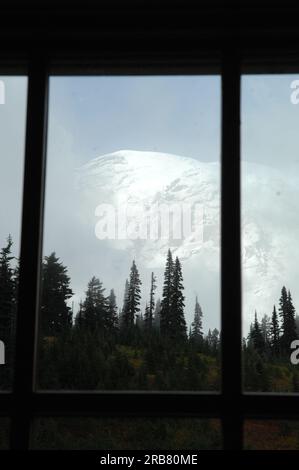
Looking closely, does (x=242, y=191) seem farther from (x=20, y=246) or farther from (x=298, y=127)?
(x=20, y=246)

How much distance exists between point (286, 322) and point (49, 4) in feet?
5.89

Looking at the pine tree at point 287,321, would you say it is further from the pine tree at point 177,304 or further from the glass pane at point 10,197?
the glass pane at point 10,197

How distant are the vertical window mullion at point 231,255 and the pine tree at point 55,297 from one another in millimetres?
721

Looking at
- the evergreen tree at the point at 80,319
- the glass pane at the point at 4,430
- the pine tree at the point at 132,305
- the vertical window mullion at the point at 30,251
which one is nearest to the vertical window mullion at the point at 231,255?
the pine tree at the point at 132,305

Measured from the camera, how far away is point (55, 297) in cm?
224

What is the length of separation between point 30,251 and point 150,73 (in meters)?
1.04

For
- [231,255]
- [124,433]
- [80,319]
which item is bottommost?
[124,433]

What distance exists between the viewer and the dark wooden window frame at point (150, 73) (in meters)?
2.08

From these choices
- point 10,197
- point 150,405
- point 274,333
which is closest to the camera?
point 150,405

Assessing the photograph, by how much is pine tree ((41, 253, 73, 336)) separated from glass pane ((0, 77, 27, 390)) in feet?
0.45

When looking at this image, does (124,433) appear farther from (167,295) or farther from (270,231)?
(270,231)

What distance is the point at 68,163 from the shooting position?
7.59 feet

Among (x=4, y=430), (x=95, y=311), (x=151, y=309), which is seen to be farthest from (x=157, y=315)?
(x=4, y=430)

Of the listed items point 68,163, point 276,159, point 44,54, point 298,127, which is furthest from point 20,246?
point 298,127
